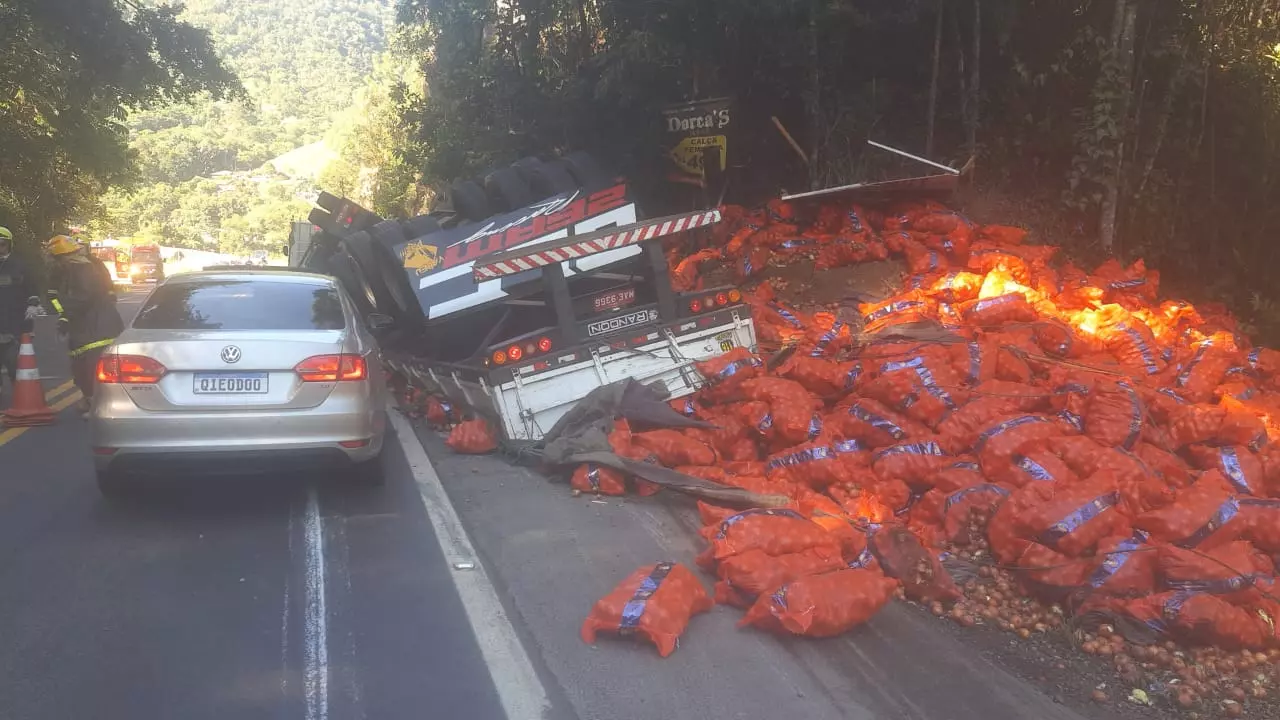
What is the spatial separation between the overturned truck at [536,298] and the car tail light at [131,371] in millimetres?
1846

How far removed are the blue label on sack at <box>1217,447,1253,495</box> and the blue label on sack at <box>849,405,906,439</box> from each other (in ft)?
6.29

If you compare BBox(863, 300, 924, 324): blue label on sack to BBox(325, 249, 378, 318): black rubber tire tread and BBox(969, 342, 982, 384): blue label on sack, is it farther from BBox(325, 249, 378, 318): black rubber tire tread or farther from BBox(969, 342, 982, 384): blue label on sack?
BBox(325, 249, 378, 318): black rubber tire tread

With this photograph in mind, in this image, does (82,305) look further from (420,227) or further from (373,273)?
(420,227)

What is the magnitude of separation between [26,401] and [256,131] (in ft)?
463

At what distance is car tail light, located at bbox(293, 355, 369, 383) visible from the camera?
5.82 metres

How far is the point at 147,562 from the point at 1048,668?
15.2 ft

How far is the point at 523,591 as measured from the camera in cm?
473

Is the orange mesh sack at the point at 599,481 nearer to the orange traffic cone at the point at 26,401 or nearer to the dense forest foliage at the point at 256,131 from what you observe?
the orange traffic cone at the point at 26,401

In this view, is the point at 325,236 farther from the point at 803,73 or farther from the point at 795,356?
the point at 795,356

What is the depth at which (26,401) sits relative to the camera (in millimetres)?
9148

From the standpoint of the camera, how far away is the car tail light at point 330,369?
5.82 meters

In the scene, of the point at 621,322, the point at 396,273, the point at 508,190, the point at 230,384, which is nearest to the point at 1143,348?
the point at 621,322

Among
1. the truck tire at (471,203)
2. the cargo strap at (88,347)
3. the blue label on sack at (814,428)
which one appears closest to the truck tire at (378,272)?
the truck tire at (471,203)

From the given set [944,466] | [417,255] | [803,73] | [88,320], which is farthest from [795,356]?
[803,73]
